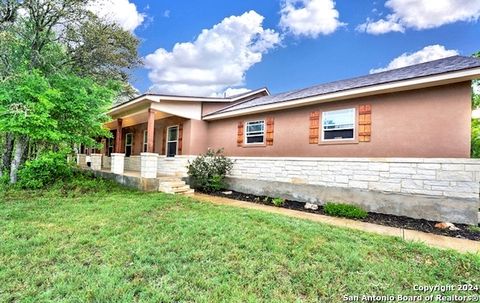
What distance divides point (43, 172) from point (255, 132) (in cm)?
871

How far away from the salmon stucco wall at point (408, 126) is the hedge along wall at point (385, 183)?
0.49m

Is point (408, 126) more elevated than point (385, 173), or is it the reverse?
point (408, 126)

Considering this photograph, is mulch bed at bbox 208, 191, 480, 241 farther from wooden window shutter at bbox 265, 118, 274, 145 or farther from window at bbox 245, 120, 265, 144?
window at bbox 245, 120, 265, 144

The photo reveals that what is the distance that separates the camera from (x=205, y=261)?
349cm

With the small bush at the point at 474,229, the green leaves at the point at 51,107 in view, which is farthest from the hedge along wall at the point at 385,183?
the green leaves at the point at 51,107

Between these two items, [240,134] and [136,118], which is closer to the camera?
[240,134]

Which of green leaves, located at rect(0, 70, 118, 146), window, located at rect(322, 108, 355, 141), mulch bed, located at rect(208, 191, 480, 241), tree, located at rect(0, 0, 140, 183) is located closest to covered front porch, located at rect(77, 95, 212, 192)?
tree, located at rect(0, 0, 140, 183)

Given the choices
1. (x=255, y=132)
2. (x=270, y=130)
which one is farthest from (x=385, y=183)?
(x=255, y=132)

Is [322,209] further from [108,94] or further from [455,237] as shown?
[108,94]

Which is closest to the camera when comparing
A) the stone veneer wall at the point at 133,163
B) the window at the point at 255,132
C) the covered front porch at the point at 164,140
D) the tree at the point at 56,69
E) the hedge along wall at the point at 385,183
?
the hedge along wall at the point at 385,183

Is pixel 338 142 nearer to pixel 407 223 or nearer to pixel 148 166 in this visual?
pixel 407 223

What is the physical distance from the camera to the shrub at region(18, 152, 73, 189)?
9328mm

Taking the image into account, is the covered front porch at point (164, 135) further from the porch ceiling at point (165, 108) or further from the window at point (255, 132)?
the window at point (255, 132)

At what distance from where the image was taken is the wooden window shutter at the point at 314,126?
8570 mm
